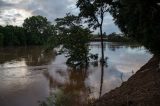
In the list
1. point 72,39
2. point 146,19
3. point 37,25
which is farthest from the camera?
point 37,25

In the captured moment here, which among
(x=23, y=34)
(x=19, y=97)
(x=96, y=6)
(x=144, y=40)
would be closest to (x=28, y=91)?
(x=19, y=97)

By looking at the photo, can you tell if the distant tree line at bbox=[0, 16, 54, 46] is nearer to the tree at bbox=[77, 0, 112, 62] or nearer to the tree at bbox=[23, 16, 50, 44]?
the tree at bbox=[23, 16, 50, 44]

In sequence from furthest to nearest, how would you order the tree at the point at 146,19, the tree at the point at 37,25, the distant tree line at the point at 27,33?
the tree at the point at 37,25, the distant tree line at the point at 27,33, the tree at the point at 146,19

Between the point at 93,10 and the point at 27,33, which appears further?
the point at 27,33

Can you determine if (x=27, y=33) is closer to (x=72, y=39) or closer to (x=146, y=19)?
(x=72, y=39)

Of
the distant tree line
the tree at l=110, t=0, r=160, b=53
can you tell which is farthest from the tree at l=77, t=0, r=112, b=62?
the distant tree line

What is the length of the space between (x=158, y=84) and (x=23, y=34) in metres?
92.6

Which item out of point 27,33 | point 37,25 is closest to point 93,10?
point 27,33

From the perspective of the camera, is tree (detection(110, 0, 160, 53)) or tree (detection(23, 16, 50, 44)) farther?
tree (detection(23, 16, 50, 44))

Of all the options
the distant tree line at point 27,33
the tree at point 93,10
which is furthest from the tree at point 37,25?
the tree at point 93,10

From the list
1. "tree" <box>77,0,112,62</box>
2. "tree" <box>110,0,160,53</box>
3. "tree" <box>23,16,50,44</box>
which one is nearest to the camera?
"tree" <box>110,0,160,53</box>

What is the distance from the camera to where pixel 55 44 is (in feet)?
115

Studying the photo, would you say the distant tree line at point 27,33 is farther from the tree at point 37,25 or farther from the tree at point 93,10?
the tree at point 93,10

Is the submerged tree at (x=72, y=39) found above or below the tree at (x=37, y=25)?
below
